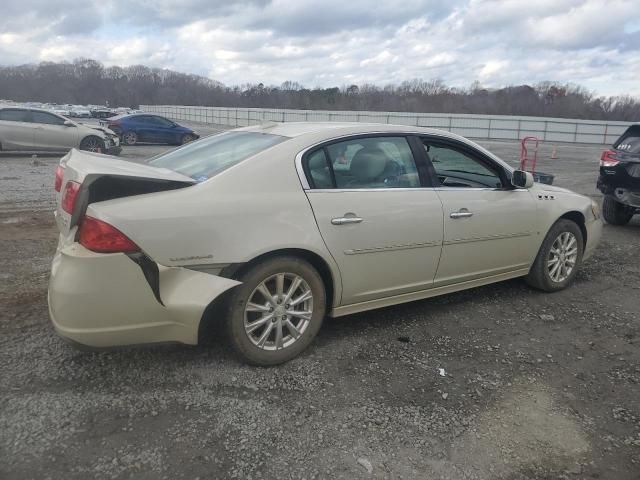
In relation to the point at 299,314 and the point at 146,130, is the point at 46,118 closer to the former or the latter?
the point at 146,130

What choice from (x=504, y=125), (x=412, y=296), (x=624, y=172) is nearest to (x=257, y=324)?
(x=412, y=296)

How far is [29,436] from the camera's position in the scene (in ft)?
8.40

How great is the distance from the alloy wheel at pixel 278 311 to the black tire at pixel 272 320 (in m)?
0.02

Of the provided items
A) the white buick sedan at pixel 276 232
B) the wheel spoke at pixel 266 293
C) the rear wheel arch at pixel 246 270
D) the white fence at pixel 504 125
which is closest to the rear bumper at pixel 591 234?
the white buick sedan at pixel 276 232

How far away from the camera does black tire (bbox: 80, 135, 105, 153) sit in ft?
48.5

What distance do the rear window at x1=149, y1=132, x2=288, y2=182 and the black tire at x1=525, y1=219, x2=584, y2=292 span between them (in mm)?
2682

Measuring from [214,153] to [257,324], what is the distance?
4.16 feet

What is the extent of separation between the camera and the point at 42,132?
46.7 feet

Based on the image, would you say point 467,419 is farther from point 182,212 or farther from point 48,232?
point 48,232

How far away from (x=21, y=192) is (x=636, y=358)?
9.38 meters

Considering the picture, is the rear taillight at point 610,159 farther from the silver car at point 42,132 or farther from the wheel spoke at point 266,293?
the silver car at point 42,132

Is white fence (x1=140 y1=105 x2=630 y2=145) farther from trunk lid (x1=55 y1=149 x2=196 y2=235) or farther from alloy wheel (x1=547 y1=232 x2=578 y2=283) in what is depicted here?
trunk lid (x1=55 y1=149 x2=196 y2=235)

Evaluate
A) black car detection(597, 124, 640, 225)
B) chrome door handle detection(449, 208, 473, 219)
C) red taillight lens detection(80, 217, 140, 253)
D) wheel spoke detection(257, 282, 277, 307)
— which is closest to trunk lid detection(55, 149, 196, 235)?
red taillight lens detection(80, 217, 140, 253)

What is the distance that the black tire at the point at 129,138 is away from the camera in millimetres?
20734
